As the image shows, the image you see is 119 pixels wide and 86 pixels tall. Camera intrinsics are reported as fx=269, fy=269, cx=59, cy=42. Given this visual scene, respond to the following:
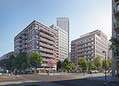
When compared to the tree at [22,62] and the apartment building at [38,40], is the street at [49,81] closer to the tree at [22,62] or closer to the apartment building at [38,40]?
the tree at [22,62]

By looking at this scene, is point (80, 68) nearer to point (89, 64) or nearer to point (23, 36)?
point (89, 64)

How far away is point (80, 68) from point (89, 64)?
888 cm

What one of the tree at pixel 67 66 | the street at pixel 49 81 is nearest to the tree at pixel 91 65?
the tree at pixel 67 66

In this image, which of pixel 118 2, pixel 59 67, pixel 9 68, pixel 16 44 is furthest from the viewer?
pixel 16 44

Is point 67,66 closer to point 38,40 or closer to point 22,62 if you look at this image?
point 38,40

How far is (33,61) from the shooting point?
12294 cm

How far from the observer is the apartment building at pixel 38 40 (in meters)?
157

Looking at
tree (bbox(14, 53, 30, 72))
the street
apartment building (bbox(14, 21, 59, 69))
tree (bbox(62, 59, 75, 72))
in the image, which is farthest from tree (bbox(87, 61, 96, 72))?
the street

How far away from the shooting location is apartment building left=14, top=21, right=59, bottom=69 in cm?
15700

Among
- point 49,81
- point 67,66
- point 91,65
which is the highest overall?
point 91,65

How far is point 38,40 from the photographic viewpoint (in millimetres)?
156250

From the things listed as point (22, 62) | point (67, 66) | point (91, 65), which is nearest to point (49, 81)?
point (22, 62)

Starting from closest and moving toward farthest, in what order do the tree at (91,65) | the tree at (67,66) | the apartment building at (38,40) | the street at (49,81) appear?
the street at (49,81) → the tree at (67,66) → the tree at (91,65) → the apartment building at (38,40)

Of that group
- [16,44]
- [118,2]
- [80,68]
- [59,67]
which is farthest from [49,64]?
[118,2]
